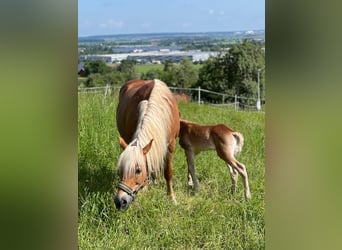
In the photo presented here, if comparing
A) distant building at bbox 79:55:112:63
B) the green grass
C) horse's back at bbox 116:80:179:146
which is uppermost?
distant building at bbox 79:55:112:63

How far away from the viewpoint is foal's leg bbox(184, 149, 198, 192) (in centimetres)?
191

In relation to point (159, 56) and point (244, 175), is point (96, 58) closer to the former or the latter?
point (159, 56)

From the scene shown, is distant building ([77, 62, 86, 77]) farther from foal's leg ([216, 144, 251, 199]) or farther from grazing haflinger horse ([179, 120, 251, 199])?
foal's leg ([216, 144, 251, 199])

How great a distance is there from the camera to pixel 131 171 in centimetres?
184

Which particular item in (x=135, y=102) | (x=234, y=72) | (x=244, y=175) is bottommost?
(x=244, y=175)

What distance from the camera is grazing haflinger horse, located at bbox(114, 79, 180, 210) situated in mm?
1848

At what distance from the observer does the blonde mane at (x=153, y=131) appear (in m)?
A: 1.85

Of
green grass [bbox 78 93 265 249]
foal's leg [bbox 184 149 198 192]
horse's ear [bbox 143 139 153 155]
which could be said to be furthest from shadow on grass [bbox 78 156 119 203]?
foal's leg [bbox 184 149 198 192]

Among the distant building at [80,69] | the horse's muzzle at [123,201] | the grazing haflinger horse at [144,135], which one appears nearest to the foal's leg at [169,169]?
the grazing haflinger horse at [144,135]

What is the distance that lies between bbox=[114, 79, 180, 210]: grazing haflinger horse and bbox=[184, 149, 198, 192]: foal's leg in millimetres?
57

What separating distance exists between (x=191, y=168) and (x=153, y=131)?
0.65 ft

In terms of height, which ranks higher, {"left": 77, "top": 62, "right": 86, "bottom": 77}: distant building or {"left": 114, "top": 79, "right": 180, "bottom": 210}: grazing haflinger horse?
{"left": 77, "top": 62, "right": 86, "bottom": 77}: distant building

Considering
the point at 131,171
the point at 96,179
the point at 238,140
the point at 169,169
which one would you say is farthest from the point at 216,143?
the point at 96,179
